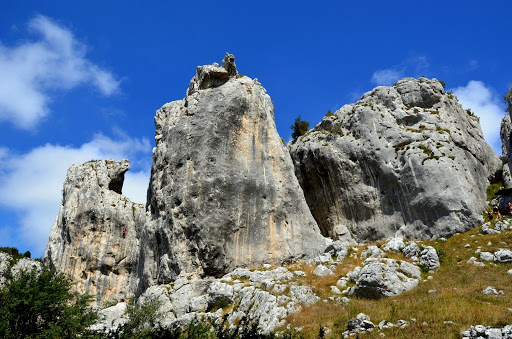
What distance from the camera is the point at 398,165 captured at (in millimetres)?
39562

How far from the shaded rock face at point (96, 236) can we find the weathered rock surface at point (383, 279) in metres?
30.9

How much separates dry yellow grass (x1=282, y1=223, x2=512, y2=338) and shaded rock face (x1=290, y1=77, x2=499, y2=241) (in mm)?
6039

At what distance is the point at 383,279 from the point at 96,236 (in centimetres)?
3467

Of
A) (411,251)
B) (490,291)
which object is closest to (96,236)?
(411,251)

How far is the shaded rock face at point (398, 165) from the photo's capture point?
36.2 metres

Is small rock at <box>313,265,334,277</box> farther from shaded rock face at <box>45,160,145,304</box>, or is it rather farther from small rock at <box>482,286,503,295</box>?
shaded rock face at <box>45,160,145,304</box>

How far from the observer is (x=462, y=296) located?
21.0 meters

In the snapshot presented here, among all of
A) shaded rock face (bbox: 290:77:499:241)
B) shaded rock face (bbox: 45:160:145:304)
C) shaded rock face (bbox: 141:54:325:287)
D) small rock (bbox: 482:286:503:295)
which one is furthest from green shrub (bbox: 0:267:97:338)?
shaded rock face (bbox: 290:77:499:241)

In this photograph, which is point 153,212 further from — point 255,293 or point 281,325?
point 281,325

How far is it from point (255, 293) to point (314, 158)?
21.4 m

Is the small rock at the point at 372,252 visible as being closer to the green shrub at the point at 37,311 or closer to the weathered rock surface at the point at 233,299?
the weathered rock surface at the point at 233,299

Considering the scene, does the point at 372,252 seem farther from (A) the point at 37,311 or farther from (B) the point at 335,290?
(A) the point at 37,311

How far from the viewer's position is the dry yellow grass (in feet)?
56.5

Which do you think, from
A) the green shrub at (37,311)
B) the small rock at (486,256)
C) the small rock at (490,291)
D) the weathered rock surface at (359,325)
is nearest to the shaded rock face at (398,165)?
the small rock at (486,256)
